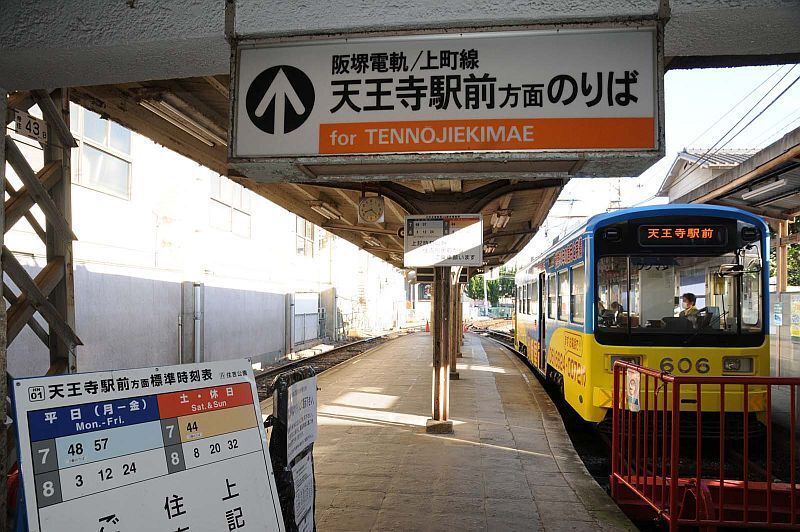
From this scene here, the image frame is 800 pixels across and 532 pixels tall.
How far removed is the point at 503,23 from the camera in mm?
2953

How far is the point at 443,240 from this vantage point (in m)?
7.72

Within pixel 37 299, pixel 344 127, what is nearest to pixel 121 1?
pixel 344 127

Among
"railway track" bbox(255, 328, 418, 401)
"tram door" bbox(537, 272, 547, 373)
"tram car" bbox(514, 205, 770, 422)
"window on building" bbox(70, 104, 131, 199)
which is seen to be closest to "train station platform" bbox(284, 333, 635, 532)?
"tram door" bbox(537, 272, 547, 373)

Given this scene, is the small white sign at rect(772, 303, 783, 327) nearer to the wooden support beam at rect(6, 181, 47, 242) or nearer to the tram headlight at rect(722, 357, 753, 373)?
the tram headlight at rect(722, 357, 753, 373)

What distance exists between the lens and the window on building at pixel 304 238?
79.0 ft

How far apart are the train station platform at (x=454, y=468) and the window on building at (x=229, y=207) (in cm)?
688

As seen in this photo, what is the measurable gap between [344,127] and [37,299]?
86.2 inches

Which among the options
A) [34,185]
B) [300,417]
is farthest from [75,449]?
[34,185]

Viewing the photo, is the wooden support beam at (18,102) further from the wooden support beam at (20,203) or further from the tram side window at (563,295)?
the tram side window at (563,295)

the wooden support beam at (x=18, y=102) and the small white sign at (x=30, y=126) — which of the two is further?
the wooden support beam at (x=18, y=102)

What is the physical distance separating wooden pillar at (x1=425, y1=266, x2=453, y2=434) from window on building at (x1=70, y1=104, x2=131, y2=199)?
264 inches

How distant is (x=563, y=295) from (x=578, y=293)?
128 centimetres

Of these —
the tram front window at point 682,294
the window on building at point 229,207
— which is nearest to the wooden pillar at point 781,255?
the tram front window at point 682,294

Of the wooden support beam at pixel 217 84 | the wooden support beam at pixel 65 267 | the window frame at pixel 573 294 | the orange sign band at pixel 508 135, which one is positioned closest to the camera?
the orange sign band at pixel 508 135
